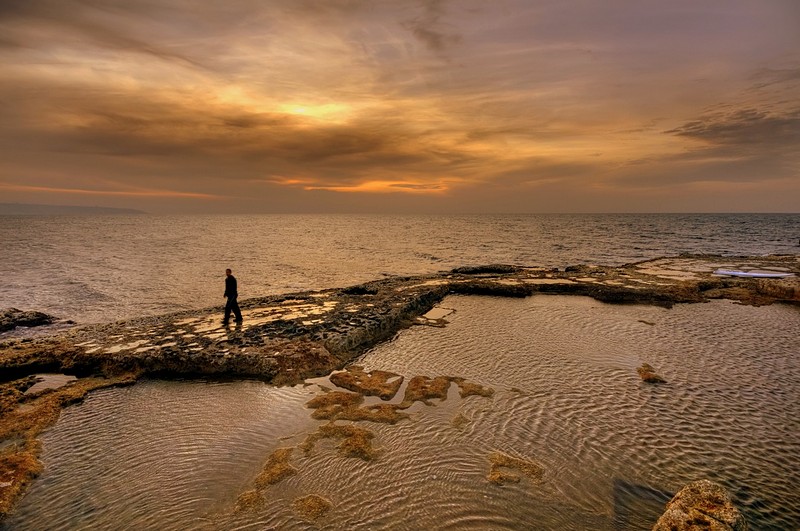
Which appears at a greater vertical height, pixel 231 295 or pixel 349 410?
pixel 231 295

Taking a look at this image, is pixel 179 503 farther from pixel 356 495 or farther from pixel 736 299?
pixel 736 299

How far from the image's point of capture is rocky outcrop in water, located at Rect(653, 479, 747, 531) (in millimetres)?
6957

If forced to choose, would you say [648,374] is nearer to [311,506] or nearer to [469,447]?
[469,447]

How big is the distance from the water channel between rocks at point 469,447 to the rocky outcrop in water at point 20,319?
18.7m

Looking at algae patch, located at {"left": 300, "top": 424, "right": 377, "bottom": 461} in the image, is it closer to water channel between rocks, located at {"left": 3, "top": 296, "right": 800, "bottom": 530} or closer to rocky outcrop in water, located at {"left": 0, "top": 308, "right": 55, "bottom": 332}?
water channel between rocks, located at {"left": 3, "top": 296, "right": 800, "bottom": 530}

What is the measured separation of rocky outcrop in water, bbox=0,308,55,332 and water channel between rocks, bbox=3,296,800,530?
18.7 meters

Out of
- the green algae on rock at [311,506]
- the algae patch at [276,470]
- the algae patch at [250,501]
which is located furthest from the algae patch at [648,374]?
the algae patch at [250,501]

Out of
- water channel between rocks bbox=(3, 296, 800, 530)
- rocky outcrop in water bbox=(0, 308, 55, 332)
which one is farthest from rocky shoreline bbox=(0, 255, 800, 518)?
rocky outcrop in water bbox=(0, 308, 55, 332)

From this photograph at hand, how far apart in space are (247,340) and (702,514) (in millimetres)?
17552

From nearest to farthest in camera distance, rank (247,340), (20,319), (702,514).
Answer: (702,514) < (247,340) < (20,319)

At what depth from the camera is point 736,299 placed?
28.1 m

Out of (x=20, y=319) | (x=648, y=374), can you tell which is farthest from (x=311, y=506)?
(x=20, y=319)

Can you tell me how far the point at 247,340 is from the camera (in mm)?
18609

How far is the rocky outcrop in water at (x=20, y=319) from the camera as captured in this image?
26000 millimetres
